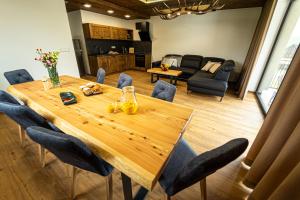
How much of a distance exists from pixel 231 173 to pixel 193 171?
1226 millimetres

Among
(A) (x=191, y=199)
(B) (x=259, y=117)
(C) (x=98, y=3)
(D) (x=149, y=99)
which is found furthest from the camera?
(C) (x=98, y=3)

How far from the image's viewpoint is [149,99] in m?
1.47

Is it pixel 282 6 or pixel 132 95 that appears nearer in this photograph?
pixel 132 95

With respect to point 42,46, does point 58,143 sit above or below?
below

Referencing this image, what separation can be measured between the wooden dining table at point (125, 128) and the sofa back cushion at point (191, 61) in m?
4.13

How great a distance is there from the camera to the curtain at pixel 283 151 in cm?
78

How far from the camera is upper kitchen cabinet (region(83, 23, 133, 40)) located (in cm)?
507

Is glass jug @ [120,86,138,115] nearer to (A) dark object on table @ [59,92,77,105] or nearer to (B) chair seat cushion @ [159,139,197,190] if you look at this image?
(B) chair seat cushion @ [159,139,197,190]

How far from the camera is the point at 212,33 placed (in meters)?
4.86

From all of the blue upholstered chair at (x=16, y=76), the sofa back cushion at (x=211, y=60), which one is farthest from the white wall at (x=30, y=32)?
the sofa back cushion at (x=211, y=60)

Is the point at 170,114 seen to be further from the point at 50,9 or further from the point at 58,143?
the point at 50,9

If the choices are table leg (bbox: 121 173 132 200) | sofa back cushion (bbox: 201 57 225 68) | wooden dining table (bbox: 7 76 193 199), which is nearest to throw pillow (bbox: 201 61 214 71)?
sofa back cushion (bbox: 201 57 225 68)

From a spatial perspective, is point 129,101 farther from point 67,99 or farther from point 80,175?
point 80,175

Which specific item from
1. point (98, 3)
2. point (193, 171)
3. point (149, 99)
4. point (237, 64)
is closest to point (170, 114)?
point (149, 99)
